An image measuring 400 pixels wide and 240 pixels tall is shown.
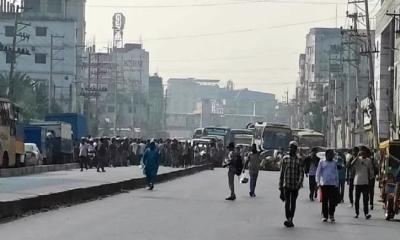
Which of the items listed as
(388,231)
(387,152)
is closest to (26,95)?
(387,152)

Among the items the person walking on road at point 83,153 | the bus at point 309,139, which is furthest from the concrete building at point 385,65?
the person walking on road at point 83,153

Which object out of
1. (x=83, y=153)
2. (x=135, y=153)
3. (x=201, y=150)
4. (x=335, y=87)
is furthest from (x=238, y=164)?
(x=335, y=87)

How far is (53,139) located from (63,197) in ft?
121

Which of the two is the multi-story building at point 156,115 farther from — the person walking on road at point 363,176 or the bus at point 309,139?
the person walking on road at point 363,176

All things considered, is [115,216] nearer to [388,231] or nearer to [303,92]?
[388,231]

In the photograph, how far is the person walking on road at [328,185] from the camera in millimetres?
20578

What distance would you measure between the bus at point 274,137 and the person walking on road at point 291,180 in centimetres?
4822

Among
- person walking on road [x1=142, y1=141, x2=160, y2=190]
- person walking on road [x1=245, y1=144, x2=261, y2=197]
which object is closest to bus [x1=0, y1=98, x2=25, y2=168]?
person walking on road [x1=142, y1=141, x2=160, y2=190]

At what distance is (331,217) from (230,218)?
2.29 m

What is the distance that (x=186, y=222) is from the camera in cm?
1892

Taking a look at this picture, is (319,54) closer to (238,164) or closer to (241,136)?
(241,136)

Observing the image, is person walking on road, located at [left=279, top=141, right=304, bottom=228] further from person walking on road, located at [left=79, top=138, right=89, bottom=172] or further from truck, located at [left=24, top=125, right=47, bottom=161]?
truck, located at [left=24, top=125, right=47, bottom=161]

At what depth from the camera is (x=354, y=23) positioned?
67625 millimetres

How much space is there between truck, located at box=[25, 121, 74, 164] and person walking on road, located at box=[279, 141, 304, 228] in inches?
1548
